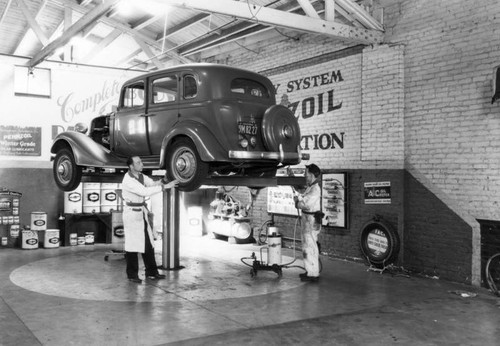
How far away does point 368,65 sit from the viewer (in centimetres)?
946

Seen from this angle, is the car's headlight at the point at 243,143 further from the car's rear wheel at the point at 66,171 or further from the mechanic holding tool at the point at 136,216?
the car's rear wheel at the point at 66,171

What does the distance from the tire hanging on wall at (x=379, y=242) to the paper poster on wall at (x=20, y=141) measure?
26.2 ft

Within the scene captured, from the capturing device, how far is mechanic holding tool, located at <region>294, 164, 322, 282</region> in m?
7.88

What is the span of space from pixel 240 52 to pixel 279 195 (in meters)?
4.19

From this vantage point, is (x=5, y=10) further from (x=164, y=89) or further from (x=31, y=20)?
(x=164, y=89)

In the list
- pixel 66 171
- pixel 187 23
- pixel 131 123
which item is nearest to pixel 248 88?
pixel 131 123

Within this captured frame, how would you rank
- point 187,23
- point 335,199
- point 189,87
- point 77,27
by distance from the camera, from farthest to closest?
point 187,23 < point 335,199 < point 77,27 < point 189,87

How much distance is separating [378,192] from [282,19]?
364 cm

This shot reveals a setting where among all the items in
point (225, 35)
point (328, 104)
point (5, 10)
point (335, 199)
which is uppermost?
point (5, 10)

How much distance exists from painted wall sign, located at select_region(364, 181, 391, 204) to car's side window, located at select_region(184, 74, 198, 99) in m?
4.16

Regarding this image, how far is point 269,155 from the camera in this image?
6598mm

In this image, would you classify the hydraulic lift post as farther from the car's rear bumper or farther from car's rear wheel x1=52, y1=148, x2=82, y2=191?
the car's rear bumper

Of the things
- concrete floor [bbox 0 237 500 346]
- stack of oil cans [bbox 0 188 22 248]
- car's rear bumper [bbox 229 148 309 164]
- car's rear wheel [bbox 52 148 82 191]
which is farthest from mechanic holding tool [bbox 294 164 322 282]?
stack of oil cans [bbox 0 188 22 248]

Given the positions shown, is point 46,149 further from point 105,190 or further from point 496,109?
point 496,109
